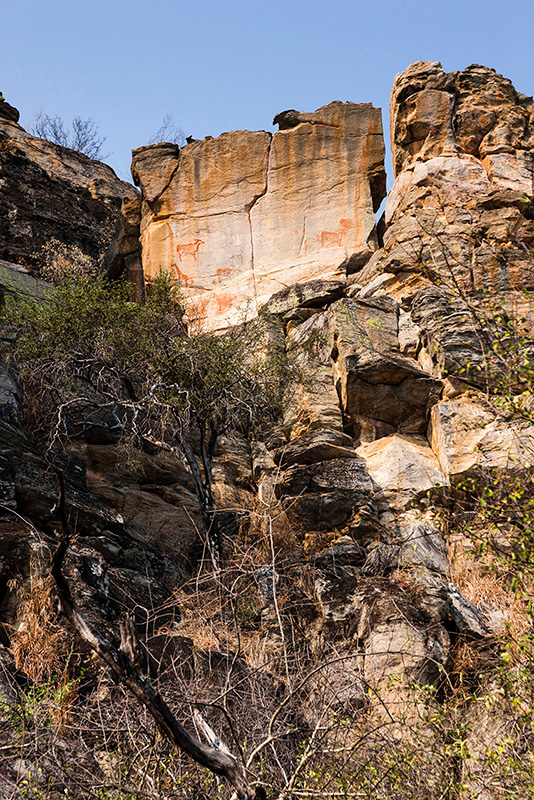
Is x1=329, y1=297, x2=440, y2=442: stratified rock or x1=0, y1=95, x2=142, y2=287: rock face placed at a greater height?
x1=0, y1=95, x2=142, y2=287: rock face

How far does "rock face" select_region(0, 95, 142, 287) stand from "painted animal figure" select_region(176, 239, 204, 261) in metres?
1.27

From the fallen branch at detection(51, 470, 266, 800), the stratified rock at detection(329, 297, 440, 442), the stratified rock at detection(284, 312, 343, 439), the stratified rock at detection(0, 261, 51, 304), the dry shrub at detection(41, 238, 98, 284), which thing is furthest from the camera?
the dry shrub at detection(41, 238, 98, 284)

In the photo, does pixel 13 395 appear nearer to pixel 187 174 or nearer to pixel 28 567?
pixel 28 567

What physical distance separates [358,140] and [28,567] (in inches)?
424

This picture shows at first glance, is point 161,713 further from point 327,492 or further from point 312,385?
point 312,385

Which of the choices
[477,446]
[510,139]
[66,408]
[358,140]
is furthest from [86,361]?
[510,139]

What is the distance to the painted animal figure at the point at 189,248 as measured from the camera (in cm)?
1449

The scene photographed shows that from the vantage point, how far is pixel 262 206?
1458cm

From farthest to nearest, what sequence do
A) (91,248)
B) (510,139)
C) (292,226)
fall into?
(91,248) → (292,226) → (510,139)

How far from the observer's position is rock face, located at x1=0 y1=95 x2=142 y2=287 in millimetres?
15898

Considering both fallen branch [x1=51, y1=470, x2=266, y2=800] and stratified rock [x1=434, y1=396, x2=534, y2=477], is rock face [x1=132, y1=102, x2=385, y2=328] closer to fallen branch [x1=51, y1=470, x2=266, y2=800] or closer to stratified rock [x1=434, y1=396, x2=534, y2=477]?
stratified rock [x1=434, y1=396, x2=534, y2=477]

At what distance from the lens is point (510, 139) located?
528 inches

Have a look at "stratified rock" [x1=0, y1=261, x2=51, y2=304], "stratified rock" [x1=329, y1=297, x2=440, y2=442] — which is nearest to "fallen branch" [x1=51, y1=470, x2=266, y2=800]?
"stratified rock" [x1=329, y1=297, x2=440, y2=442]

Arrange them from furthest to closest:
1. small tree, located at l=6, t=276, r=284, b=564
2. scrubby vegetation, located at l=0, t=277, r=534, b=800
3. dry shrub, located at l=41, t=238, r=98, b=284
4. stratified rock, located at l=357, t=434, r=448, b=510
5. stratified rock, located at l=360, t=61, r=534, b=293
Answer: dry shrub, located at l=41, t=238, r=98, b=284 → stratified rock, located at l=360, t=61, r=534, b=293 → small tree, located at l=6, t=276, r=284, b=564 → stratified rock, located at l=357, t=434, r=448, b=510 → scrubby vegetation, located at l=0, t=277, r=534, b=800
